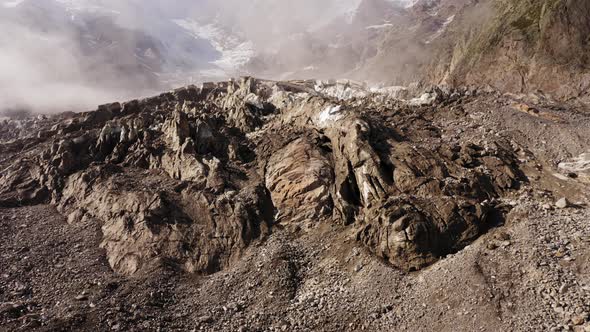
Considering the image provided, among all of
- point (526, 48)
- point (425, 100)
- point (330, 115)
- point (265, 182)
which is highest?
point (526, 48)

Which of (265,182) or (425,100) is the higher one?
(425,100)

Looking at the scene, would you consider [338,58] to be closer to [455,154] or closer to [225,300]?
[455,154]

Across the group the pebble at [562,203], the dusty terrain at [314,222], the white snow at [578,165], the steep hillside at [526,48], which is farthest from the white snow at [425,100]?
the pebble at [562,203]

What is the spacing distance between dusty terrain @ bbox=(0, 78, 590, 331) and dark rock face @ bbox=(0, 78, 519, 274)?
0.56 ft

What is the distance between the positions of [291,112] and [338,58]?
503ft

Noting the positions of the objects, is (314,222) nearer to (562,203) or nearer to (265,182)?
(265,182)

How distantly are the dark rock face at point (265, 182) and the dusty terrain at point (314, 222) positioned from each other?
170mm

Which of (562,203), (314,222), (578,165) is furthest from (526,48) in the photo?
(314,222)

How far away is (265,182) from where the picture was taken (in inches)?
1554

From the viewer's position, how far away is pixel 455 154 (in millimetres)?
36094

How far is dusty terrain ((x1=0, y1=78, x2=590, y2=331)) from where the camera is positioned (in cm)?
2472

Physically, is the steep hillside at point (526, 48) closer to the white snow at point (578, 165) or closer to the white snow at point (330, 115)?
the white snow at point (578, 165)

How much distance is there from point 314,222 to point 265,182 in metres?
8.07

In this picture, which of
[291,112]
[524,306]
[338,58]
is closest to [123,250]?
[291,112]
